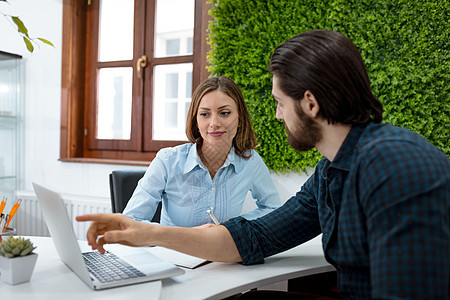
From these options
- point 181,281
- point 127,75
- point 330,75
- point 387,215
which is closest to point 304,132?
point 330,75

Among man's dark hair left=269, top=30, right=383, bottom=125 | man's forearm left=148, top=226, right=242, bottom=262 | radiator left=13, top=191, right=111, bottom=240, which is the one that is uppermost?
man's dark hair left=269, top=30, right=383, bottom=125

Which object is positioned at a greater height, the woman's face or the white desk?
the woman's face

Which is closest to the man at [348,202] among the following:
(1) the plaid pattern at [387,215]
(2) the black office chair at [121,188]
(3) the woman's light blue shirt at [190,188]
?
(1) the plaid pattern at [387,215]

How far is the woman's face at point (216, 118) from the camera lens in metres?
1.70

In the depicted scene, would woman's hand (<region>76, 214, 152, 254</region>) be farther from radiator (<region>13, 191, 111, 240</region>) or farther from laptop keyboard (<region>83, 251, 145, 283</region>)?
radiator (<region>13, 191, 111, 240</region>)

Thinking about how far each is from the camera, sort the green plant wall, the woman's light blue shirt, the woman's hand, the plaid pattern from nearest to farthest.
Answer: the plaid pattern
the woman's hand
the woman's light blue shirt
the green plant wall

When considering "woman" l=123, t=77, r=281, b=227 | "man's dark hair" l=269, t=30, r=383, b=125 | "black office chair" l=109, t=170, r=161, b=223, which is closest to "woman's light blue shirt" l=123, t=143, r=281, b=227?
"woman" l=123, t=77, r=281, b=227

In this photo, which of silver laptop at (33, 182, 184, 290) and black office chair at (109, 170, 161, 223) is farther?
black office chair at (109, 170, 161, 223)

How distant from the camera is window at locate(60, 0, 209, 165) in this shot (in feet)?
8.72

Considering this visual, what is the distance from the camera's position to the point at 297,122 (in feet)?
3.28

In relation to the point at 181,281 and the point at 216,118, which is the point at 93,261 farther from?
the point at 216,118

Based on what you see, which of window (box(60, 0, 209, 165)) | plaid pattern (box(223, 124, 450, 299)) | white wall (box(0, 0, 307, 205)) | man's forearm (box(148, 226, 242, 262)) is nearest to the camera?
plaid pattern (box(223, 124, 450, 299))

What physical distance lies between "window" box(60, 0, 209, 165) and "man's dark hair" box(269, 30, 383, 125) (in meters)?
1.59

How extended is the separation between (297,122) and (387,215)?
1.17 feet
